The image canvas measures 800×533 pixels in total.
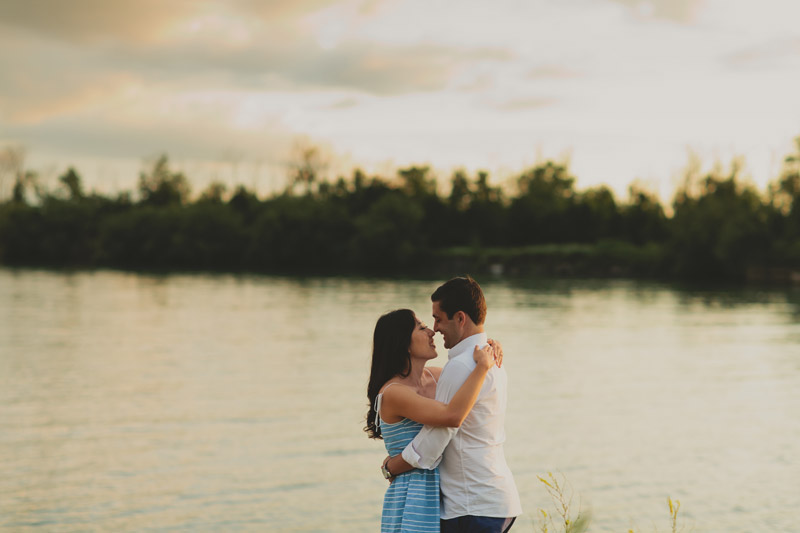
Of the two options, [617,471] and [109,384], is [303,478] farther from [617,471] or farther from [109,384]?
[109,384]

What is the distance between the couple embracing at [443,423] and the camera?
383cm

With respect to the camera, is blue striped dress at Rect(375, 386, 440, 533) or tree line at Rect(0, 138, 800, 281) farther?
tree line at Rect(0, 138, 800, 281)

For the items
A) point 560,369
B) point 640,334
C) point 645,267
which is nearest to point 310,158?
point 645,267

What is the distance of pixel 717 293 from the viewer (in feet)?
200

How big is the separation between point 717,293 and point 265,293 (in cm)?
3163

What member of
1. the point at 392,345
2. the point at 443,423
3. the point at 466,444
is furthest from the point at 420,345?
the point at 466,444

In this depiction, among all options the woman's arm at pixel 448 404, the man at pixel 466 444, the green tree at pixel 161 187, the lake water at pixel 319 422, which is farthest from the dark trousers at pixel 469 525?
the green tree at pixel 161 187

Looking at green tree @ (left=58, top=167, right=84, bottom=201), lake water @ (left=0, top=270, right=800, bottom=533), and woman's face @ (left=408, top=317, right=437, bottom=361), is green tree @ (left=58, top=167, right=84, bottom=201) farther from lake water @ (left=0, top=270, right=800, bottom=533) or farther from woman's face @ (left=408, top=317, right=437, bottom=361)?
woman's face @ (left=408, top=317, right=437, bottom=361)

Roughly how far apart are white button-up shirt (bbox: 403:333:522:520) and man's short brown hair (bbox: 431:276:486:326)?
0.13m

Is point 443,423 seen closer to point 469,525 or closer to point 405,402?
point 405,402

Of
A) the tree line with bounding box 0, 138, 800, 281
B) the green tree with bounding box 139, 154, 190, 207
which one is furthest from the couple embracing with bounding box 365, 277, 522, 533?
the green tree with bounding box 139, 154, 190, 207

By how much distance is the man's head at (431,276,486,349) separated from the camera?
3844 millimetres

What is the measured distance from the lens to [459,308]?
3.87 meters

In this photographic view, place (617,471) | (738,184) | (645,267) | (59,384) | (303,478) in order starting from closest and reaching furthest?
(303,478) → (617,471) → (59,384) → (645,267) → (738,184)
